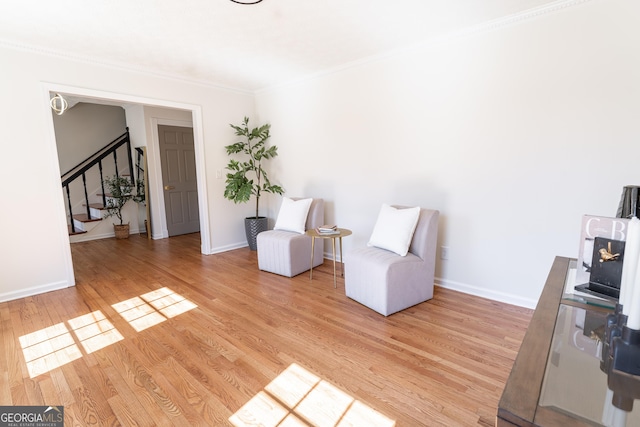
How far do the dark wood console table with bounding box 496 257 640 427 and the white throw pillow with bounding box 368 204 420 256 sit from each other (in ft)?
5.21

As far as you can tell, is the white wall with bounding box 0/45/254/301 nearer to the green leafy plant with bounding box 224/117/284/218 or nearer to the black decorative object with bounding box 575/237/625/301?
the green leafy plant with bounding box 224/117/284/218

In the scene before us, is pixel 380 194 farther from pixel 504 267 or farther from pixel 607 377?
pixel 607 377

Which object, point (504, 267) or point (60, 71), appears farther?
point (60, 71)

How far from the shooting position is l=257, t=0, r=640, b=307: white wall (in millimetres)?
2248

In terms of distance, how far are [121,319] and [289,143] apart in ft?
9.67

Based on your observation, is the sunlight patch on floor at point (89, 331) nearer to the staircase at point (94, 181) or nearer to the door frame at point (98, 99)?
the door frame at point (98, 99)

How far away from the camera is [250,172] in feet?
16.4

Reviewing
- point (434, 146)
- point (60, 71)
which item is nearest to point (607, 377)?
point (434, 146)

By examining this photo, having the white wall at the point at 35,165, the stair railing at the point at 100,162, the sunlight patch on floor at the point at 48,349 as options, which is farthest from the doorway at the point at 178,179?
the sunlight patch on floor at the point at 48,349

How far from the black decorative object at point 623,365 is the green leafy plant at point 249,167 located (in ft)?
13.1

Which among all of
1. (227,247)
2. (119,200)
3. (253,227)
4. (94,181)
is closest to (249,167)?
(253,227)

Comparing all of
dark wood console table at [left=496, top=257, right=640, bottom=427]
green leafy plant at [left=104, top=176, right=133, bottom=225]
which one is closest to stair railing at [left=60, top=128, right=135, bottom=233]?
green leafy plant at [left=104, top=176, right=133, bottom=225]

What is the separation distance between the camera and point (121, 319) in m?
2.62

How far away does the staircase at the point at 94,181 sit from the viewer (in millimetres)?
5562
